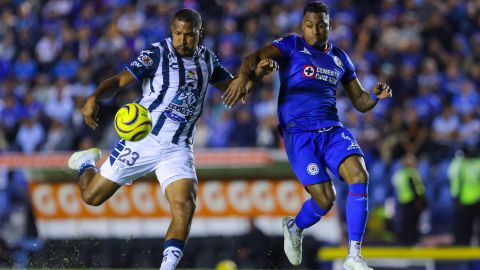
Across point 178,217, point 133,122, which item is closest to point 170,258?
point 178,217

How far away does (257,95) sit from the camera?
65.2ft

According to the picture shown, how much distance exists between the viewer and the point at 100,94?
9.50 m

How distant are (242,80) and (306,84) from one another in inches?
41.7

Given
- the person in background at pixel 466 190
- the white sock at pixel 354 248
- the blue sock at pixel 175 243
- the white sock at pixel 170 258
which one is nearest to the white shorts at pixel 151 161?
the blue sock at pixel 175 243

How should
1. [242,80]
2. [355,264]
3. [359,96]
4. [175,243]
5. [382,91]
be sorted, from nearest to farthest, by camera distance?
[242,80], [175,243], [355,264], [382,91], [359,96]

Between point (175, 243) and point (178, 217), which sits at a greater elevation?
point (178, 217)

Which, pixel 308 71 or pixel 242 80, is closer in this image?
pixel 242 80

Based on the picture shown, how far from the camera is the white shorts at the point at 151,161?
959 centimetres

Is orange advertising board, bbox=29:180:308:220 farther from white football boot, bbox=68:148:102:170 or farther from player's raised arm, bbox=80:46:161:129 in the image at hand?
player's raised arm, bbox=80:46:161:129

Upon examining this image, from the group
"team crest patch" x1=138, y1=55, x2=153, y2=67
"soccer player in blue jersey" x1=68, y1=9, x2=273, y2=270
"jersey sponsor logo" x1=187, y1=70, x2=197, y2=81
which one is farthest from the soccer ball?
"jersey sponsor logo" x1=187, y1=70, x2=197, y2=81

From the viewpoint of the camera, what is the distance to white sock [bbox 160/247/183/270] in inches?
351

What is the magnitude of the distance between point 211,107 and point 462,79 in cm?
516

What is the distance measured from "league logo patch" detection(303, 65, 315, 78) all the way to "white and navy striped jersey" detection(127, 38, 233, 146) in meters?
1.07

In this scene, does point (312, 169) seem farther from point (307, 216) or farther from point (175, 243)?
point (175, 243)
